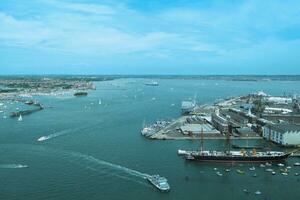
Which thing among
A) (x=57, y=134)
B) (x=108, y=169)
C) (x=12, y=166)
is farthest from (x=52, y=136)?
(x=108, y=169)

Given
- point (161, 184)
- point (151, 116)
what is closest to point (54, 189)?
point (161, 184)

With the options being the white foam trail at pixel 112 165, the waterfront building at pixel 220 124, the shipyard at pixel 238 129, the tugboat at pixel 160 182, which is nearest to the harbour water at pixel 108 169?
the white foam trail at pixel 112 165

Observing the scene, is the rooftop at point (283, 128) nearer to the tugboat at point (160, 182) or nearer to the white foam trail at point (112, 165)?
the white foam trail at point (112, 165)

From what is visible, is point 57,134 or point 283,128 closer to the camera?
point 283,128

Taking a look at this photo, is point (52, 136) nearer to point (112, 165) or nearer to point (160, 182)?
point (112, 165)

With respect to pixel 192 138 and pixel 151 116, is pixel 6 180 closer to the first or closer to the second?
pixel 192 138

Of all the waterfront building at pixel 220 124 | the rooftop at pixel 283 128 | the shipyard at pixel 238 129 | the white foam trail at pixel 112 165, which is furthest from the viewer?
the waterfront building at pixel 220 124

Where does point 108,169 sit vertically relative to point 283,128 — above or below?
below

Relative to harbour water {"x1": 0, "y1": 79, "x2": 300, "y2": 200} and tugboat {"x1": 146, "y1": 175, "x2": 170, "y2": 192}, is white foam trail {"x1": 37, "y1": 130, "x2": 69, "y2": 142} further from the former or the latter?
tugboat {"x1": 146, "y1": 175, "x2": 170, "y2": 192}
